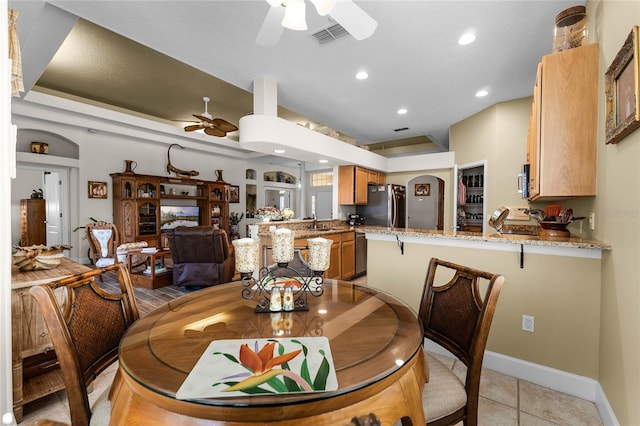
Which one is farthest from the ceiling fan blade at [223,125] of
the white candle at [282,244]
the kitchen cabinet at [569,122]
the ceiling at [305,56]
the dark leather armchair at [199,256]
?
the kitchen cabinet at [569,122]

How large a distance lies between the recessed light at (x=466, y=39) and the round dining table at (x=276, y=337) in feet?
8.49

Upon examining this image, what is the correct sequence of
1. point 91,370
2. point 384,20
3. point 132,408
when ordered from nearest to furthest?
point 132,408
point 91,370
point 384,20

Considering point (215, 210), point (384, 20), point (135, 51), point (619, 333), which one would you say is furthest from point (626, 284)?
point (215, 210)

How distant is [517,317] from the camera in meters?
2.11

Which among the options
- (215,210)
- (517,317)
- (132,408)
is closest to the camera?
(132,408)

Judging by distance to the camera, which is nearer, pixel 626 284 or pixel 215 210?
pixel 626 284

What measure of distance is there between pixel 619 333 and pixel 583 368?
576 millimetres

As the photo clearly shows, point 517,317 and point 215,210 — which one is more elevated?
point 215,210

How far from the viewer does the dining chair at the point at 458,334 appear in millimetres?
1125

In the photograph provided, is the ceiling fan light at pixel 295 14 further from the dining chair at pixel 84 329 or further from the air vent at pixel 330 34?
the dining chair at pixel 84 329

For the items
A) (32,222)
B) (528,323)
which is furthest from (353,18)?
(32,222)

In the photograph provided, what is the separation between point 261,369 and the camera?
2.57 ft

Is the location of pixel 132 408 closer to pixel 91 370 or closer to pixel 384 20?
pixel 91 370

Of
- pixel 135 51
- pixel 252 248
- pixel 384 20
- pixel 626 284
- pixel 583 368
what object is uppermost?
pixel 135 51
